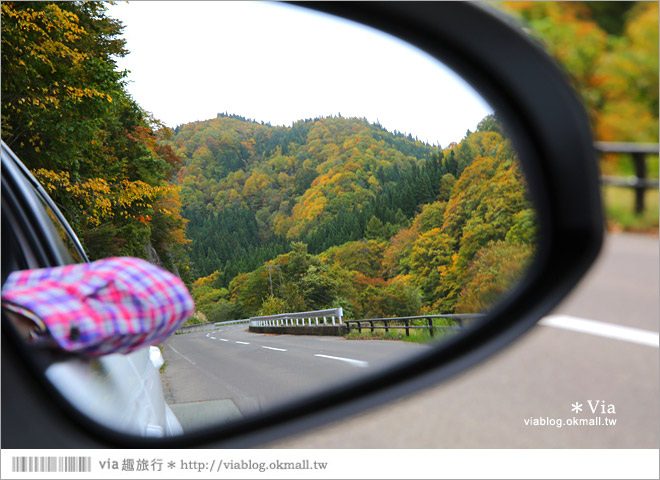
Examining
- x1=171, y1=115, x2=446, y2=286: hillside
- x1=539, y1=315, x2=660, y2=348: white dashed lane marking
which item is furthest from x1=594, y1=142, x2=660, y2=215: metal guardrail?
x1=539, y1=315, x2=660, y2=348: white dashed lane marking

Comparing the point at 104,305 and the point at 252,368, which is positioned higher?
the point at 104,305

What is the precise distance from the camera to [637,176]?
0.66m

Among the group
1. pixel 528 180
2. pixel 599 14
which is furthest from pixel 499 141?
pixel 599 14

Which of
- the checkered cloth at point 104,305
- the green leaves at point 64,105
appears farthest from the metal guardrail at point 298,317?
the green leaves at point 64,105

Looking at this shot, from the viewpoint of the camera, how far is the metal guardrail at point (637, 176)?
0.65m

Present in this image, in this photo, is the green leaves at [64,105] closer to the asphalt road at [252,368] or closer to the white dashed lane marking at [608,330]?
the asphalt road at [252,368]

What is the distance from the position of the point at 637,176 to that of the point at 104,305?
1.98ft

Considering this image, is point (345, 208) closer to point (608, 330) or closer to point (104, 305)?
point (104, 305)

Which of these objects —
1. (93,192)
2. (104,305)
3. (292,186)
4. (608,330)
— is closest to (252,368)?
(93,192)

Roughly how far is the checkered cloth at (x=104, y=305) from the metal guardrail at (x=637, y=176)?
52 cm

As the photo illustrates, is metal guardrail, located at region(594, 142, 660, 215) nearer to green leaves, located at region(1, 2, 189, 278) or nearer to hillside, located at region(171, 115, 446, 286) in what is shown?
hillside, located at region(171, 115, 446, 286)

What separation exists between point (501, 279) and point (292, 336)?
8394 millimetres

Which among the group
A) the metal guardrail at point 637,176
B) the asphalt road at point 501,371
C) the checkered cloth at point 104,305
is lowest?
the asphalt road at point 501,371

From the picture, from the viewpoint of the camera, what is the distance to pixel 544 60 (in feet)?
2.49
